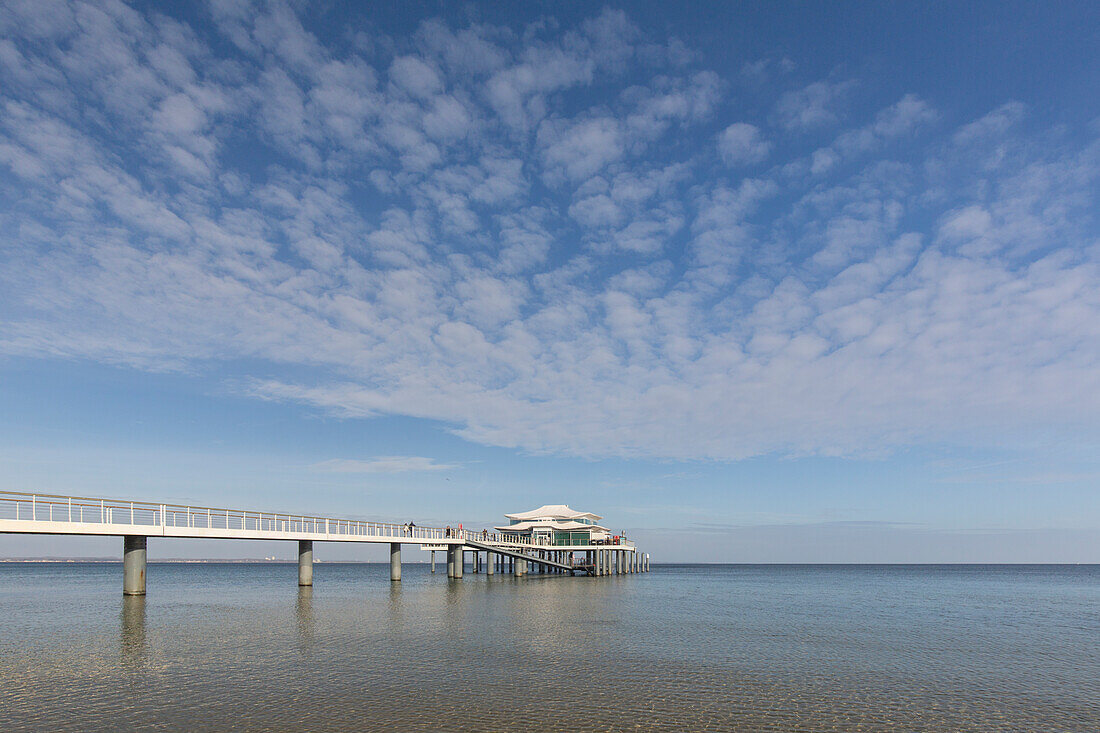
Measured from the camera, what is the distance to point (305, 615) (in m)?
29.4

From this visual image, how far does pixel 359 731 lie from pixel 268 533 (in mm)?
27850

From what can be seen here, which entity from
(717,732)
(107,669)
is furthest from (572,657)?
(107,669)

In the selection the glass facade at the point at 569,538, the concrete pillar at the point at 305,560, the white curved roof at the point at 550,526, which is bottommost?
the glass facade at the point at 569,538

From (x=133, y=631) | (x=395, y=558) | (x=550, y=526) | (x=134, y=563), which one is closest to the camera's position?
(x=133, y=631)

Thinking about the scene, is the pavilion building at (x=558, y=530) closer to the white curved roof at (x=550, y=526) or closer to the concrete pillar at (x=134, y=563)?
the white curved roof at (x=550, y=526)

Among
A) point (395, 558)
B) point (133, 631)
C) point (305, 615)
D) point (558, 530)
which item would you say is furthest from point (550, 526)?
point (133, 631)

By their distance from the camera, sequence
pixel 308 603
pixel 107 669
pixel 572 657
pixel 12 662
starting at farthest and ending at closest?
pixel 308 603 < pixel 572 657 < pixel 12 662 < pixel 107 669

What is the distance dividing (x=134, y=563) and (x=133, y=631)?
11.0 metres

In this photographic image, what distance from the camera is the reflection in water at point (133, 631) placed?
731 inches

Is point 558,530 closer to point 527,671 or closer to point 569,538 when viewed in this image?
point 569,538

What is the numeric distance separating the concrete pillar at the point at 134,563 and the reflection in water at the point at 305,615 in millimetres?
7525

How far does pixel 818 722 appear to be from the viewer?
13.2m

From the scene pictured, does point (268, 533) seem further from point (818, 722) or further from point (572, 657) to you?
point (818, 722)

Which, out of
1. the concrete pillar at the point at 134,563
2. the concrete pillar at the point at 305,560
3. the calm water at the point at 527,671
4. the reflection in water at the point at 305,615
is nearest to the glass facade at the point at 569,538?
the reflection in water at the point at 305,615
